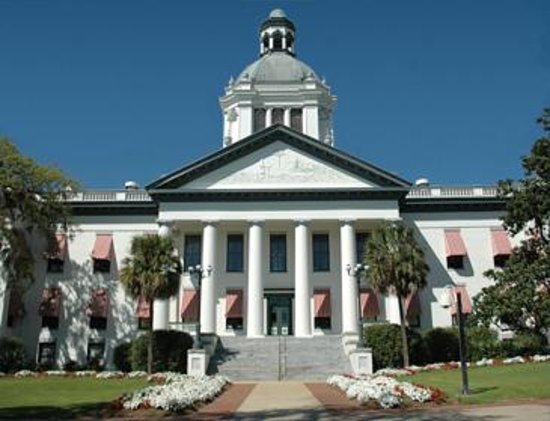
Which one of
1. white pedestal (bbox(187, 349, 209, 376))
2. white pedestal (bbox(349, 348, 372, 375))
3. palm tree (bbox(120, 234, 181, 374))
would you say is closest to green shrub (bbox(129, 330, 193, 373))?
palm tree (bbox(120, 234, 181, 374))

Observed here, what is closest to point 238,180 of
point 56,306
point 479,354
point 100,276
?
point 100,276

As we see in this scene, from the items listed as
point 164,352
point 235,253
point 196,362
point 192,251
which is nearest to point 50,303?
point 192,251

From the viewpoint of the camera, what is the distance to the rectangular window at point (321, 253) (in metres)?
46.2

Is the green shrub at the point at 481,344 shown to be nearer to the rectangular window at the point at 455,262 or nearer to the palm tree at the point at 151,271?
the rectangular window at the point at 455,262

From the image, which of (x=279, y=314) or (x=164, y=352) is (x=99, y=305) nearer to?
(x=164, y=352)

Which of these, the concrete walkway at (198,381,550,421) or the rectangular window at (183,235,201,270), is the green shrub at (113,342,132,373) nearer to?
the rectangular window at (183,235,201,270)

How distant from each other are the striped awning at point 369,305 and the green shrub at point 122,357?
16.0m

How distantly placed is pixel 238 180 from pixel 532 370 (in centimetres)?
2382

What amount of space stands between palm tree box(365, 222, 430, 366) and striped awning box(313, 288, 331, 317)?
8054mm

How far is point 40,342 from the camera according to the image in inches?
1738

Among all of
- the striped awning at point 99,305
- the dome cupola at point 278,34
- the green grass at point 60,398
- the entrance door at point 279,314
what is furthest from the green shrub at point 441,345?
the dome cupola at point 278,34

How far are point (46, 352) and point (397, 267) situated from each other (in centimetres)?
2509

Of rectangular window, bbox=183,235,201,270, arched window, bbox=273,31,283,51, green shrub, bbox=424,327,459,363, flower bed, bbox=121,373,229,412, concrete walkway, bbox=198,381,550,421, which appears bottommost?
concrete walkway, bbox=198,381,550,421

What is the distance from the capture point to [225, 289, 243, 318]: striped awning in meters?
44.9
